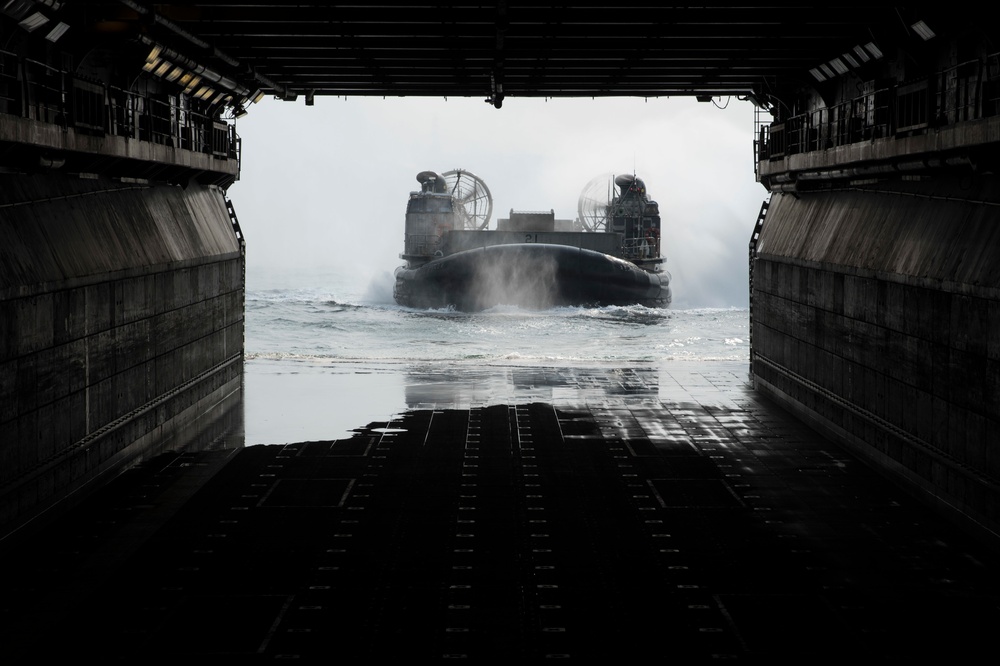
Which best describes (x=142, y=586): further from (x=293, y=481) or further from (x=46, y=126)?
(x=46, y=126)

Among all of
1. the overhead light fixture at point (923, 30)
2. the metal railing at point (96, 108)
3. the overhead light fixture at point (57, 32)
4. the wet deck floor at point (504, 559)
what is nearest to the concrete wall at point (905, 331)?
the wet deck floor at point (504, 559)

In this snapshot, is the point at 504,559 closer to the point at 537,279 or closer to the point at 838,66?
the point at 838,66

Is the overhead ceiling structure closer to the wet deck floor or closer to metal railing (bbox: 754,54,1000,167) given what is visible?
metal railing (bbox: 754,54,1000,167)

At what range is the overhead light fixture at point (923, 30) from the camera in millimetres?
17719

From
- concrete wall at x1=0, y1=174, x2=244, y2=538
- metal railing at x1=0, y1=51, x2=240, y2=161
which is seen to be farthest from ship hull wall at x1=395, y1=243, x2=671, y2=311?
concrete wall at x1=0, y1=174, x2=244, y2=538

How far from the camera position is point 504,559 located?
12.9 meters

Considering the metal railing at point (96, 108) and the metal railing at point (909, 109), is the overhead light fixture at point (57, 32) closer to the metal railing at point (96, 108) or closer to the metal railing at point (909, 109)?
the metal railing at point (96, 108)

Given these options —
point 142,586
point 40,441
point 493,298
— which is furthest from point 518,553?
point 493,298

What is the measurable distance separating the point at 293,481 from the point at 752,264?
16653 mm

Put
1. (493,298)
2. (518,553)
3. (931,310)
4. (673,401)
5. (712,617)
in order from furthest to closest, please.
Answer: (493,298)
(673,401)
(931,310)
(518,553)
(712,617)

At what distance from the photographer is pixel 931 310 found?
16062 millimetres

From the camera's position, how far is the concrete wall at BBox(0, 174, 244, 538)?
13922mm

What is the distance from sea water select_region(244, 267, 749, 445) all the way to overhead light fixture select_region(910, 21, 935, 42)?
488 inches

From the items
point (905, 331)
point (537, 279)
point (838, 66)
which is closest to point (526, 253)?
point (537, 279)
